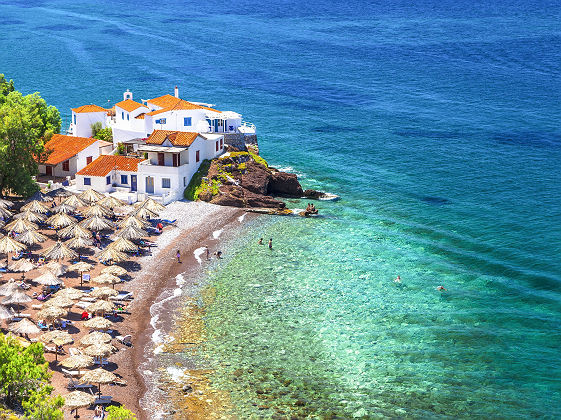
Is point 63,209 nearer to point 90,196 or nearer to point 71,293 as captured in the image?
point 90,196

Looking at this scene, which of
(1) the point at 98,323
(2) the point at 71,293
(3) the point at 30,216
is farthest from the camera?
(3) the point at 30,216

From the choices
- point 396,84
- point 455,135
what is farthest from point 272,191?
point 396,84

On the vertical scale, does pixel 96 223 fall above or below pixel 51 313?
above

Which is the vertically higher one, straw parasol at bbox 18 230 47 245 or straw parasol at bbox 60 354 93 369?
straw parasol at bbox 18 230 47 245

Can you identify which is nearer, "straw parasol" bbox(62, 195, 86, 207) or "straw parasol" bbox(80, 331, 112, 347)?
"straw parasol" bbox(80, 331, 112, 347)

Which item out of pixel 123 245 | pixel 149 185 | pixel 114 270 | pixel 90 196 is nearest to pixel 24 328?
pixel 114 270

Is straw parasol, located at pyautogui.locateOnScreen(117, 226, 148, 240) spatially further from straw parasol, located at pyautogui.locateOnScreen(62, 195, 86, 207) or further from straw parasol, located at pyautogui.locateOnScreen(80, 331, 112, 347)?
straw parasol, located at pyautogui.locateOnScreen(80, 331, 112, 347)

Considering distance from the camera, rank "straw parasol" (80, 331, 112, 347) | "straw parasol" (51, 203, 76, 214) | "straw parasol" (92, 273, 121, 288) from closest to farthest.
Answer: "straw parasol" (80, 331, 112, 347), "straw parasol" (92, 273, 121, 288), "straw parasol" (51, 203, 76, 214)

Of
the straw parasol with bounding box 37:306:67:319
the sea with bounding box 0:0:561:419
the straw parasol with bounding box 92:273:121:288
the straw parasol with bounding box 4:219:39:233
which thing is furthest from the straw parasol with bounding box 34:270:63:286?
the sea with bounding box 0:0:561:419
